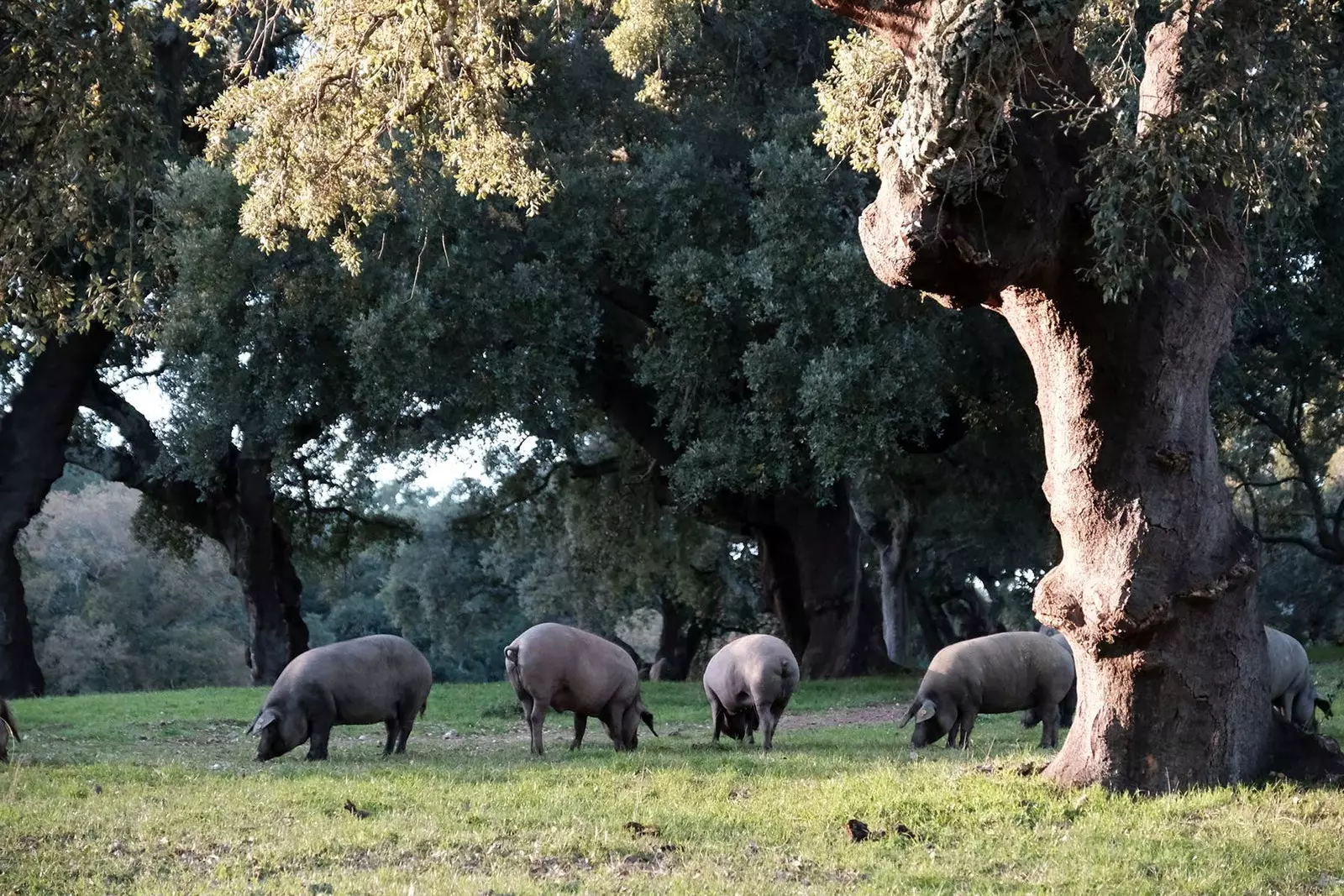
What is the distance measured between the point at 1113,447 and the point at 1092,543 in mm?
741

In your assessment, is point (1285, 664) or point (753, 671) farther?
point (753, 671)

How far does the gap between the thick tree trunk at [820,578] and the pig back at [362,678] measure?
1539 centimetres

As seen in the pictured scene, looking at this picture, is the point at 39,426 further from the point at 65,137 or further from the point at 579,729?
the point at 65,137

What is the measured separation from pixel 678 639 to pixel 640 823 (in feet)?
120

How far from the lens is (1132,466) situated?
10758 mm

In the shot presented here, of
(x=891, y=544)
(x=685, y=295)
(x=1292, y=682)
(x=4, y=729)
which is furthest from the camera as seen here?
(x=891, y=544)

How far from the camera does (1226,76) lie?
10.5m

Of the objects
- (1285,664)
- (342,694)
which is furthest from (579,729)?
(1285,664)

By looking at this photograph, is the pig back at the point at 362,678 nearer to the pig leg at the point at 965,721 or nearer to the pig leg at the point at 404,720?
the pig leg at the point at 404,720

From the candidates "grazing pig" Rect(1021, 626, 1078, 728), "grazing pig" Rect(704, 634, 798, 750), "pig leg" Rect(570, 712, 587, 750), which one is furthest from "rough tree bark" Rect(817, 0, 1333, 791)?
"pig leg" Rect(570, 712, 587, 750)

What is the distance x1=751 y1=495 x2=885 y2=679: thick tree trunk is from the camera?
101 ft

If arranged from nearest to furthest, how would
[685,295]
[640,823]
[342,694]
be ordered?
1. [640,823]
2. [342,694]
3. [685,295]

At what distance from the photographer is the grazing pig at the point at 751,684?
15616mm

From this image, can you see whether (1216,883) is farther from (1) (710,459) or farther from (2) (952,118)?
(1) (710,459)
